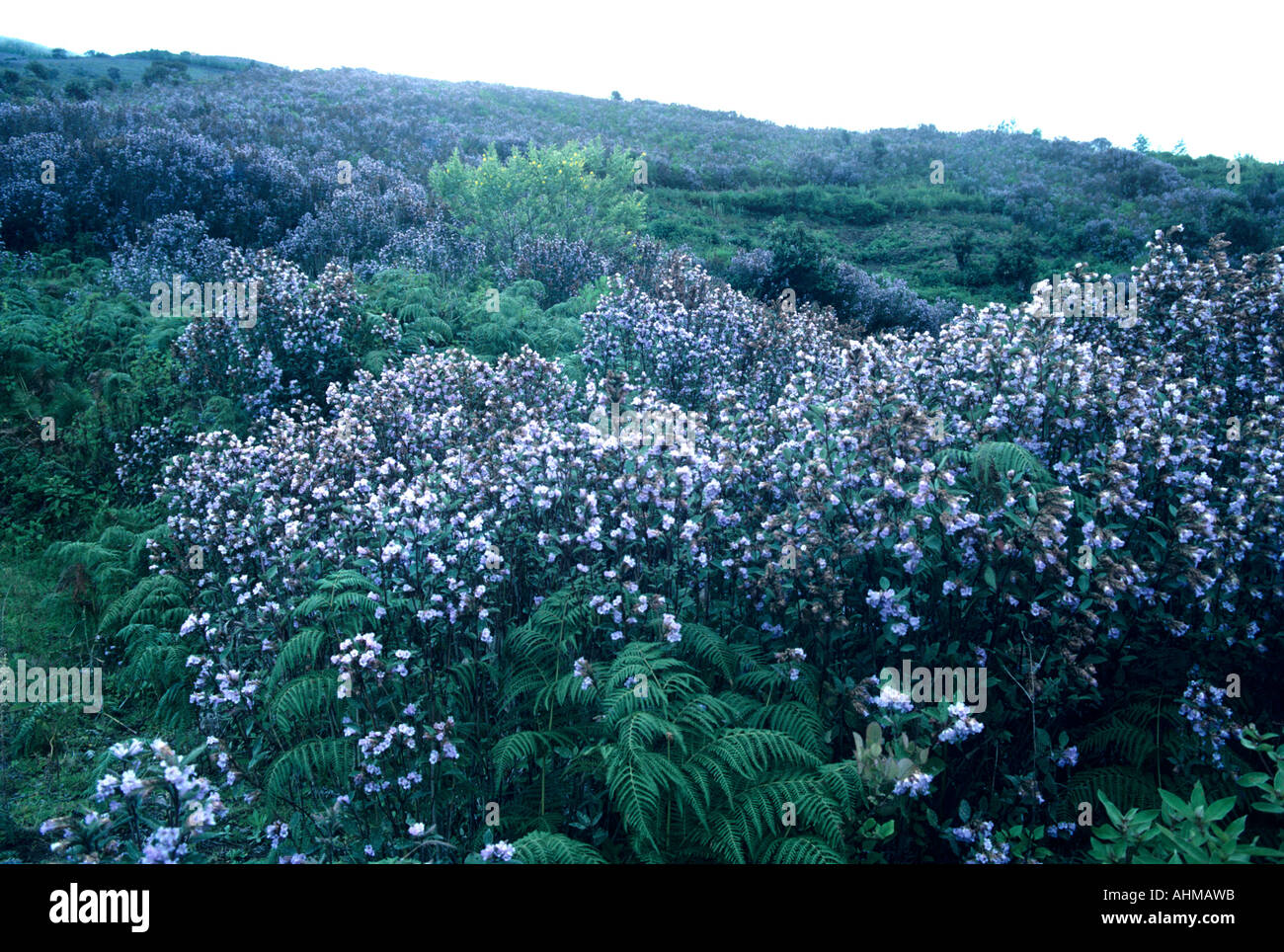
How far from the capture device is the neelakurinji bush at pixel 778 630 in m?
3.31

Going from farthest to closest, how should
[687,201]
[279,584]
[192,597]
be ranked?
[687,201], [192,597], [279,584]

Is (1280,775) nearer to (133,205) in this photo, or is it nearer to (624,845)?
(624,845)

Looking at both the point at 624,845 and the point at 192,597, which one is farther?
the point at 192,597

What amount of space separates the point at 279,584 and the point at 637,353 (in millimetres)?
4405

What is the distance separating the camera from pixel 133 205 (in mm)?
14977

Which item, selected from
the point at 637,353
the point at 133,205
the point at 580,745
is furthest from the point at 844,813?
the point at 133,205

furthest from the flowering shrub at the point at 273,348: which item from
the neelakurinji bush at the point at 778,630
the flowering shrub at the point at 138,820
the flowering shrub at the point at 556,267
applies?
the flowering shrub at the point at 138,820

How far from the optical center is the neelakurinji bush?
3.31m

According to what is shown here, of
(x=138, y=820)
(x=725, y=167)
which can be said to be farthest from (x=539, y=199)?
(x=725, y=167)

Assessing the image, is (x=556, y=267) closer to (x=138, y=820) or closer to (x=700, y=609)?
(x=700, y=609)

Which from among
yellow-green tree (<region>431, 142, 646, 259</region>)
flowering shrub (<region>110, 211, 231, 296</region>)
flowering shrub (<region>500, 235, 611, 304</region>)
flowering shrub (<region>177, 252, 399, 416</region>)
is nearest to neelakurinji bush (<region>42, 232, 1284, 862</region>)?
flowering shrub (<region>177, 252, 399, 416</region>)

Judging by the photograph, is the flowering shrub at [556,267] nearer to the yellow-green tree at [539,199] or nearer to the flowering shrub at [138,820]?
the yellow-green tree at [539,199]

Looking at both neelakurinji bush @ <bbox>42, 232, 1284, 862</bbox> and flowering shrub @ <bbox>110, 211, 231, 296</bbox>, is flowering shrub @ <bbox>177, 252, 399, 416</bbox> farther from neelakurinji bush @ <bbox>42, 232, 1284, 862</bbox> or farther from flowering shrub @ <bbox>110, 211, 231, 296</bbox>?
flowering shrub @ <bbox>110, 211, 231, 296</bbox>

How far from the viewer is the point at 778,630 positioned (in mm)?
3951
